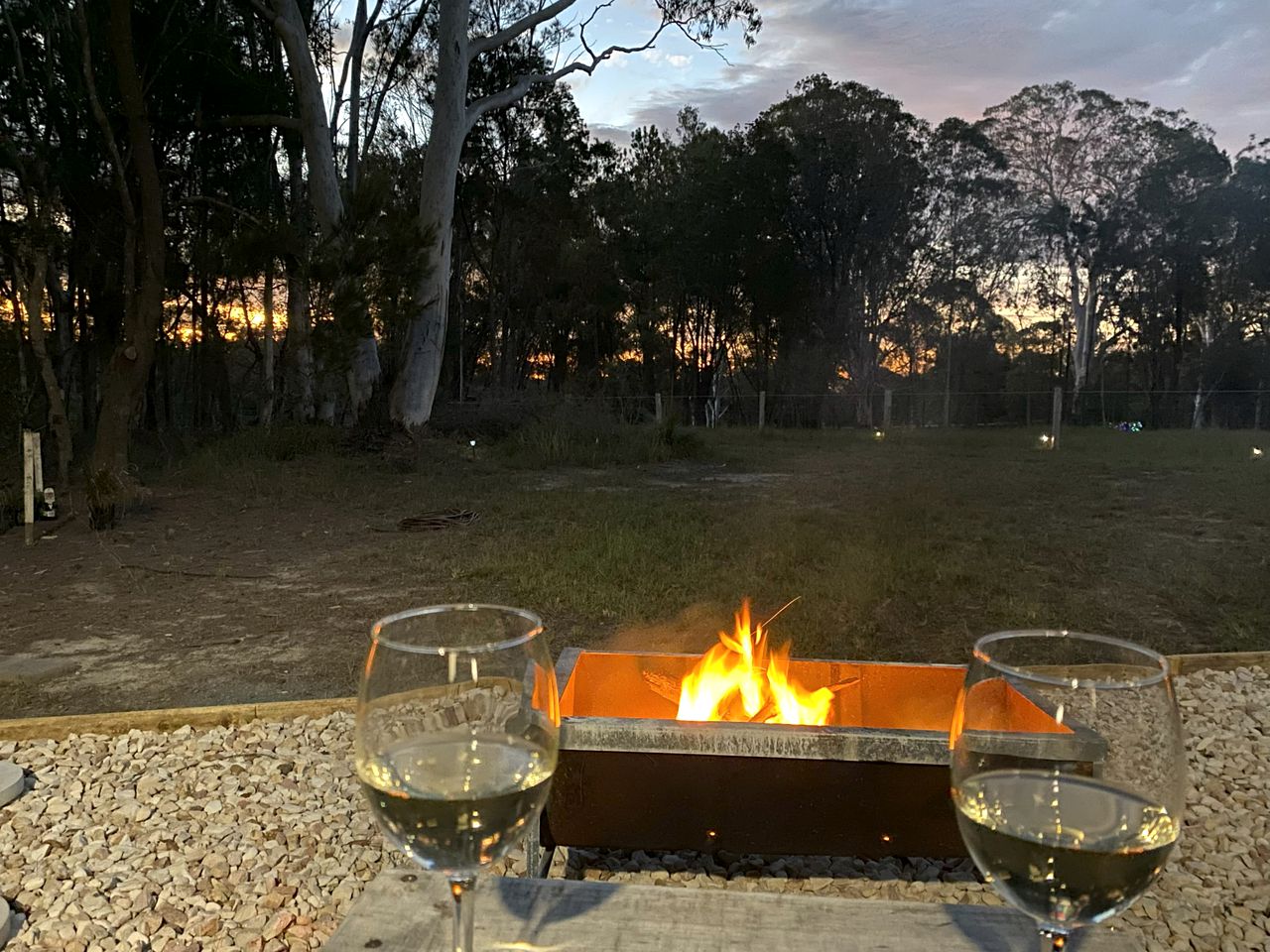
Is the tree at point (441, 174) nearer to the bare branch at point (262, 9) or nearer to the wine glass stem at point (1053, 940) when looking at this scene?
the bare branch at point (262, 9)

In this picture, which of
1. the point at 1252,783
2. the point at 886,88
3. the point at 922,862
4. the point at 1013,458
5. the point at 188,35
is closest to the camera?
the point at 922,862

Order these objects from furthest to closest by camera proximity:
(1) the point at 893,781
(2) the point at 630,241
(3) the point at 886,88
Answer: (2) the point at 630,241, (3) the point at 886,88, (1) the point at 893,781

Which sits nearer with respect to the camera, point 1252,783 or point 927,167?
point 1252,783

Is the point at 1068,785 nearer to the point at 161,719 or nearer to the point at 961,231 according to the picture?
the point at 161,719

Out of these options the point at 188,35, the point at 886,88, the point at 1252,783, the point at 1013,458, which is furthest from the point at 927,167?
the point at 1252,783

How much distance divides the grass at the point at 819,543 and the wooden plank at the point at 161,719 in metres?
1.36

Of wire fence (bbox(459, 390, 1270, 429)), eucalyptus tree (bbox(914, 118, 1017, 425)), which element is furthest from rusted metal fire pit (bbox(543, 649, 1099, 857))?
eucalyptus tree (bbox(914, 118, 1017, 425))

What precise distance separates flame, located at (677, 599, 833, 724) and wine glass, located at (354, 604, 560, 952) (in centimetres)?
145

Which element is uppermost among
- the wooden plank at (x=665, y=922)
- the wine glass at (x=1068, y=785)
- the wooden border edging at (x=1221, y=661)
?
the wine glass at (x=1068, y=785)

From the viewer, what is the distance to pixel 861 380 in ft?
92.2

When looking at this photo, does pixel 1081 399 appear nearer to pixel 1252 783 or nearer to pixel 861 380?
pixel 861 380

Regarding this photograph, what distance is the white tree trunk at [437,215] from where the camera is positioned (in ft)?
45.8

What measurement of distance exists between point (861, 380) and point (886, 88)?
8.59 metres

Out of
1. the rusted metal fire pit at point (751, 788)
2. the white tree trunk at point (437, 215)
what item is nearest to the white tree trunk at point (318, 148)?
the white tree trunk at point (437, 215)
